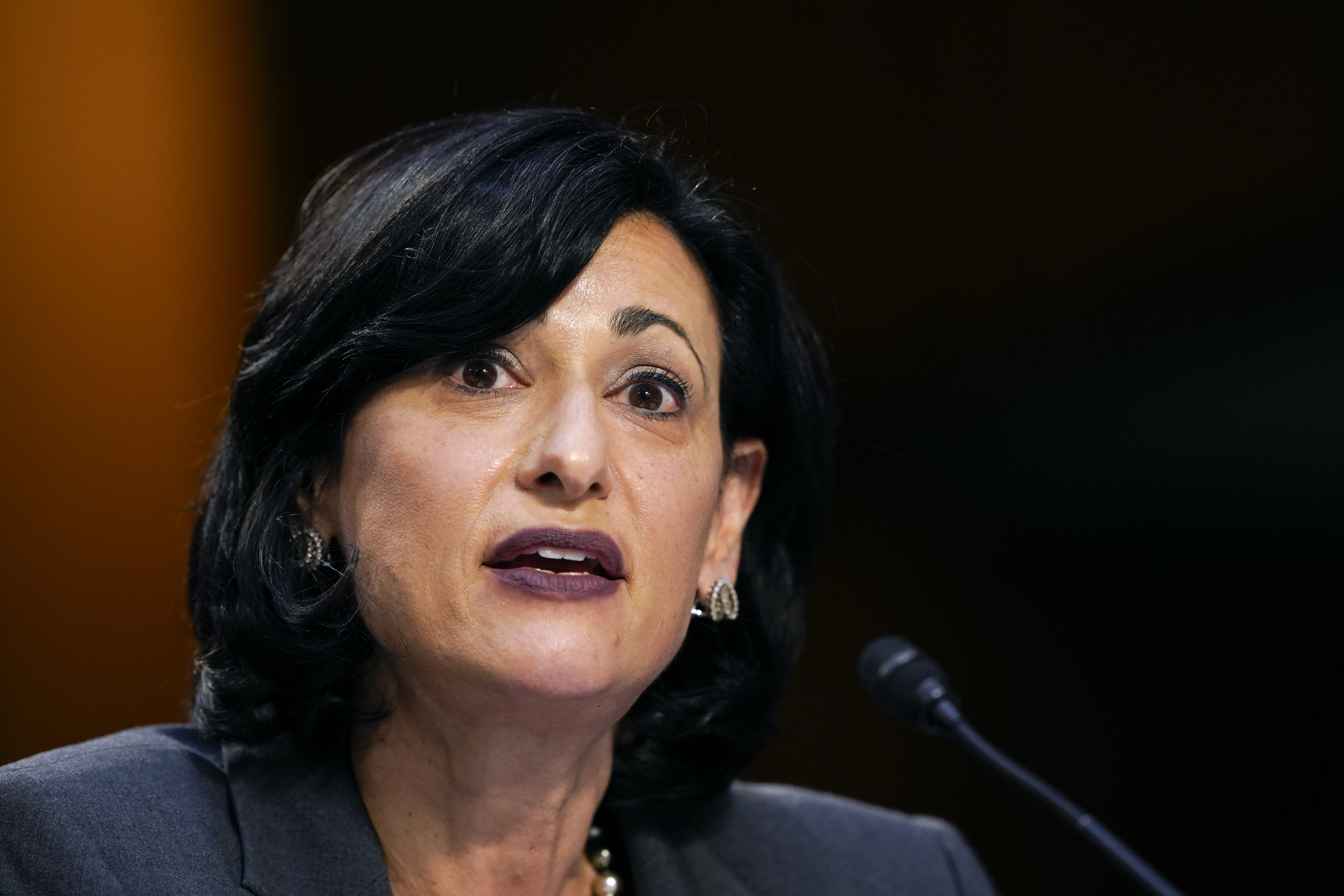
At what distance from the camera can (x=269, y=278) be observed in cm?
160

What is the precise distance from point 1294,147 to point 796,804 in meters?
1.87

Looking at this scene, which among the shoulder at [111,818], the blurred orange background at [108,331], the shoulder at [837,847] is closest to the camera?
the shoulder at [111,818]

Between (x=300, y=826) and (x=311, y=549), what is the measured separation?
1.15ft

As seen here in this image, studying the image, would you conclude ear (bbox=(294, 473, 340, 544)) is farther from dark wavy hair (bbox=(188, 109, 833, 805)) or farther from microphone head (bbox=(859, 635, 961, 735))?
microphone head (bbox=(859, 635, 961, 735))

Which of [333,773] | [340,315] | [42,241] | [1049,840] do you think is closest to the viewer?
[340,315]

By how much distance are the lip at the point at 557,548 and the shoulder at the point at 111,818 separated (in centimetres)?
50

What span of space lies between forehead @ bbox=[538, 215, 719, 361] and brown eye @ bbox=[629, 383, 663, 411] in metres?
0.09

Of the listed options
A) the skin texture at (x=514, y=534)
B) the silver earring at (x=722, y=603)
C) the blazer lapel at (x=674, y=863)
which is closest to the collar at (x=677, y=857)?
the blazer lapel at (x=674, y=863)

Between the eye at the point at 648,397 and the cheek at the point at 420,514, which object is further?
the eye at the point at 648,397

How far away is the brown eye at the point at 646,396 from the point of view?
1.47m

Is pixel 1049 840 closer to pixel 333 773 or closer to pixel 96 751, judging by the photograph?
pixel 333 773

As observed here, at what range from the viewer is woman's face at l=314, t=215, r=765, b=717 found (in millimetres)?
1295

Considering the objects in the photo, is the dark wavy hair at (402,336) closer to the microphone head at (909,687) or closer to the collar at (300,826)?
the collar at (300,826)

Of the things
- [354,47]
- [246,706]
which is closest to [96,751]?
[246,706]
